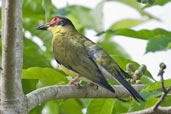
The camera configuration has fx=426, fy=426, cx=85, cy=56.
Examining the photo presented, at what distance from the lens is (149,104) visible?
2.95 metres

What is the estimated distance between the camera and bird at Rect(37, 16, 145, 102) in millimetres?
3705

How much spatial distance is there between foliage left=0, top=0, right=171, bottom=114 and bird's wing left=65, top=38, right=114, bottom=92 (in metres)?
0.20

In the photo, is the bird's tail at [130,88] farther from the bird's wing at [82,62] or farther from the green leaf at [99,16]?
the green leaf at [99,16]

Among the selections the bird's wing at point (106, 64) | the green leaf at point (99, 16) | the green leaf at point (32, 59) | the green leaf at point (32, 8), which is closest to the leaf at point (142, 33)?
the bird's wing at point (106, 64)

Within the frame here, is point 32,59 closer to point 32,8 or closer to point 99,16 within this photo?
point 32,8

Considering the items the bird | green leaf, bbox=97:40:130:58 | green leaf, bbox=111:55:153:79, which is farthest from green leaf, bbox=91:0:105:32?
green leaf, bbox=111:55:153:79

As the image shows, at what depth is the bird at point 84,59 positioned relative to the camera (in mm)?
3705

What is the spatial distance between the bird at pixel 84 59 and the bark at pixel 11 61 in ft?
2.61

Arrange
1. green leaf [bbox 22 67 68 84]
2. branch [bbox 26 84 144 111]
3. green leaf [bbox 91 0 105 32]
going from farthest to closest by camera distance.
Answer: green leaf [bbox 91 0 105 32] → green leaf [bbox 22 67 68 84] → branch [bbox 26 84 144 111]

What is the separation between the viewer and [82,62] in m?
3.96

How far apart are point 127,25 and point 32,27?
1281mm

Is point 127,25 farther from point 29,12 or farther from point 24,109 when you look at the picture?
point 24,109

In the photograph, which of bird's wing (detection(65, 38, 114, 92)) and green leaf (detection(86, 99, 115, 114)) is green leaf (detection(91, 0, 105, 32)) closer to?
bird's wing (detection(65, 38, 114, 92))

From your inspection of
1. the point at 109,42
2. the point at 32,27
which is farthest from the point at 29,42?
the point at 109,42
